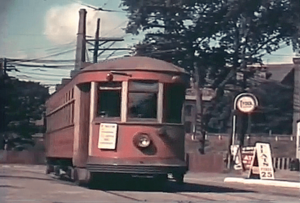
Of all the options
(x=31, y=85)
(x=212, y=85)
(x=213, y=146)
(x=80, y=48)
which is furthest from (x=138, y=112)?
(x=213, y=146)

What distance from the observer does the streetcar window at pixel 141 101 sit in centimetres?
1684

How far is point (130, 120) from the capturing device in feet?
55.3

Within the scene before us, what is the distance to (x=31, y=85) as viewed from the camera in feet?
98.9

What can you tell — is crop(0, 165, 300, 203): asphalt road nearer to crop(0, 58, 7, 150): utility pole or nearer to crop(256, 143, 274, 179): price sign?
crop(256, 143, 274, 179): price sign

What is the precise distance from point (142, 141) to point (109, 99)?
1.13 meters

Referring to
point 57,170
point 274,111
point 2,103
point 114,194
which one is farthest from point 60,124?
point 274,111

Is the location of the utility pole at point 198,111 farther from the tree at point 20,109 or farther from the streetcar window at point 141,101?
the streetcar window at point 141,101

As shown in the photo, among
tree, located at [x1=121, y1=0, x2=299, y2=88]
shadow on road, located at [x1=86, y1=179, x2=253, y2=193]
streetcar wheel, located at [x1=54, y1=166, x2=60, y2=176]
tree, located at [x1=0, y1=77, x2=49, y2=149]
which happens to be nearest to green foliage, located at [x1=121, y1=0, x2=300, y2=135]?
tree, located at [x1=121, y1=0, x2=299, y2=88]

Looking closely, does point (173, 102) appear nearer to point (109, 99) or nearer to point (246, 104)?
point (109, 99)

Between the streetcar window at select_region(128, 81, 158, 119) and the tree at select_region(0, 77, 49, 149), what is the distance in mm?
12981

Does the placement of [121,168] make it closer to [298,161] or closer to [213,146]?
[298,161]

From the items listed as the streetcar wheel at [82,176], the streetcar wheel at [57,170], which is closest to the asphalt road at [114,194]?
the streetcar wheel at [82,176]

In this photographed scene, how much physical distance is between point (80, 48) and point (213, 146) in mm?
17157

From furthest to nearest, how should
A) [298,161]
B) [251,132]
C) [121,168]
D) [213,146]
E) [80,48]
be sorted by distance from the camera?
[251,132] < [213,146] < [298,161] < [80,48] < [121,168]
